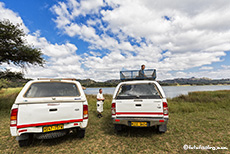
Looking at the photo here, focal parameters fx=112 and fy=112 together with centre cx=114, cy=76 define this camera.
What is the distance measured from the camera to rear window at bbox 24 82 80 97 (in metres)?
3.41

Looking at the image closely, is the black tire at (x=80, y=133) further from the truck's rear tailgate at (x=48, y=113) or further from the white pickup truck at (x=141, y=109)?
the white pickup truck at (x=141, y=109)

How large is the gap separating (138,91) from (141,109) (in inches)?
30.3

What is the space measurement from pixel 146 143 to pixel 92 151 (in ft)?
5.64

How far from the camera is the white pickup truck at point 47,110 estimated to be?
2.89 meters

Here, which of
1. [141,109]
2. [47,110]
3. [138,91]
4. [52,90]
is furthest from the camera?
[138,91]

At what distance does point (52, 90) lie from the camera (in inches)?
141

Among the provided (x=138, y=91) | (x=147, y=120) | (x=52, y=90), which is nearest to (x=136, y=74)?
(x=138, y=91)

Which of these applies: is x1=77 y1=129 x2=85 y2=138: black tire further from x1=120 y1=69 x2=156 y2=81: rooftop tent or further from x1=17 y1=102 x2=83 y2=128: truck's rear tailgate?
x1=120 y1=69 x2=156 y2=81: rooftop tent

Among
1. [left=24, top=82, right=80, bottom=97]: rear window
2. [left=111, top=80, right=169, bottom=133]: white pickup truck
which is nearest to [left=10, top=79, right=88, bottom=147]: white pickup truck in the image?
[left=24, top=82, right=80, bottom=97]: rear window

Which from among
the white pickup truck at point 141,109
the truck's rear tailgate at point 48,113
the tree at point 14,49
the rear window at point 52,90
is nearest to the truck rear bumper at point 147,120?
the white pickup truck at point 141,109

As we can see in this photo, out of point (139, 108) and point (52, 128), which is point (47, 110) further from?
point (139, 108)

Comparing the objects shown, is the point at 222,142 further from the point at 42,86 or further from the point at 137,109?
the point at 42,86

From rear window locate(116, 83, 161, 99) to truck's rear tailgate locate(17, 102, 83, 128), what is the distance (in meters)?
1.60

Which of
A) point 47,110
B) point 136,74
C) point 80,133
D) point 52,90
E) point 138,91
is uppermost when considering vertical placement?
point 136,74
